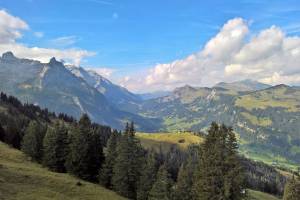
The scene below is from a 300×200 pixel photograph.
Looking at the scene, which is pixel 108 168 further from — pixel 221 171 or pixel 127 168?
pixel 221 171

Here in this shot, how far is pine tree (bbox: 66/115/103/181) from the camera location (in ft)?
334

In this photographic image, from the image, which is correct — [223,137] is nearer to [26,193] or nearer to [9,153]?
[26,193]

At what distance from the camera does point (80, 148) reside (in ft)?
335

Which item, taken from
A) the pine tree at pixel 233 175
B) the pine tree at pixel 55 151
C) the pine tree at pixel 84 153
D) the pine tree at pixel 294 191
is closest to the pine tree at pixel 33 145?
the pine tree at pixel 55 151

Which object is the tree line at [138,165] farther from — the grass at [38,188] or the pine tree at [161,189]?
the grass at [38,188]

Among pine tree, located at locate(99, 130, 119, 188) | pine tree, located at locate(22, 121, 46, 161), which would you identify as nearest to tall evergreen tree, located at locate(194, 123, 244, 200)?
pine tree, located at locate(99, 130, 119, 188)

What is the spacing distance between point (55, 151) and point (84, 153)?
8.46 metres

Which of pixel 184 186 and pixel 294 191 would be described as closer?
pixel 294 191

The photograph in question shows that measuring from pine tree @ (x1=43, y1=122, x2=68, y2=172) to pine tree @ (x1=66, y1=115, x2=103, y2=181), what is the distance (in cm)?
302

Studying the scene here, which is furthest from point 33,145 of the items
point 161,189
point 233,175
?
point 233,175

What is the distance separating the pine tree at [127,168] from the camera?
311 feet

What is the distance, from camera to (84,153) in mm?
102250

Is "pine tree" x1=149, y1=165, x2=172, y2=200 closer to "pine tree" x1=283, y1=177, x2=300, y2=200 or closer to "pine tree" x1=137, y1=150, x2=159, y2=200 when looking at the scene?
Answer: "pine tree" x1=137, y1=150, x2=159, y2=200

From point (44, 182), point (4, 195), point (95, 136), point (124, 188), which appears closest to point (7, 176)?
point (44, 182)
